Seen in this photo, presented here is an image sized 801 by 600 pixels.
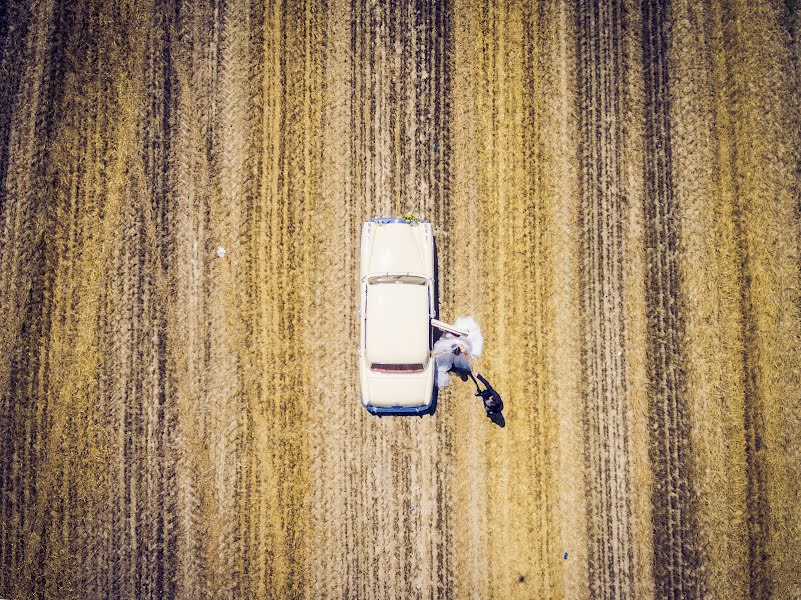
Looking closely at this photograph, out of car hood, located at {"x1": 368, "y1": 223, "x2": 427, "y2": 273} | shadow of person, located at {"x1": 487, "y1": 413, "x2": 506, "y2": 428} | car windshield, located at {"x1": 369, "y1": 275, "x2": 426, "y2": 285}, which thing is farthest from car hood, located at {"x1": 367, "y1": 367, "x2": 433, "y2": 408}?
car hood, located at {"x1": 368, "y1": 223, "x2": 427, "y2": 273}

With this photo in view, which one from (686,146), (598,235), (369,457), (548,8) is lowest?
(369,457)

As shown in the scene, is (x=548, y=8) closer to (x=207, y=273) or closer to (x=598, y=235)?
(x=598, y=235)

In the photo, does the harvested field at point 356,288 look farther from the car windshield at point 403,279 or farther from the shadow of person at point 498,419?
the car windshield at point 403,279

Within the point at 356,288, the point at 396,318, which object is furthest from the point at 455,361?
the point at 356,288

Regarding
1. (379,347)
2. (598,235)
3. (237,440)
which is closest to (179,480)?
(237,440)

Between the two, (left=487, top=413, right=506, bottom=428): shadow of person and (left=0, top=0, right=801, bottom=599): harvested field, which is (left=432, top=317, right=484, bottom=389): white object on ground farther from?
(left=487, top=413, right=506, bottom=428): shadow of person
